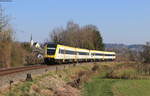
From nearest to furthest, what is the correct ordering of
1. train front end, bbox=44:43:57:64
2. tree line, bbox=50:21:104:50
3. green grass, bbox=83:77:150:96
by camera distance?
green grass, bbox=83:77:150:96
train front end, bbox=44:43:57:64
tree line, bbox=50:21:104:50

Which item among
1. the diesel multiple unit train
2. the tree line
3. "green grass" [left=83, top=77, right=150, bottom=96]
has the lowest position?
"green grass" [left=83, top=77, right=150, bottom=96]

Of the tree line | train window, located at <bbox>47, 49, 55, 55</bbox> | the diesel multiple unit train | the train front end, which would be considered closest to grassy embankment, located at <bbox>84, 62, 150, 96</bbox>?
the diesel multiple unit train

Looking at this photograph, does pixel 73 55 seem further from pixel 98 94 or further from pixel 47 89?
pixel 47 89

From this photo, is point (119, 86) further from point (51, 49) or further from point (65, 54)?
point (65, 54)

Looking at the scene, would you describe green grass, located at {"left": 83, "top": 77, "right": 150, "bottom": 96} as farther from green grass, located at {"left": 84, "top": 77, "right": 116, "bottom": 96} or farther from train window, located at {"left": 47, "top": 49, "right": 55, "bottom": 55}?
train window, located at {"left": 47, "top": 49, "right": 55, "bottom": 55}

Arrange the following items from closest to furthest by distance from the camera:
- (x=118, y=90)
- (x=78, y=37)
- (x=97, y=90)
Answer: (x=97, y=90), (x=118, y=90), (x=78, y=37)

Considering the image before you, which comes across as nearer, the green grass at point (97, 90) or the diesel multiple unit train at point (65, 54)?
the green grass at point (97, 90)

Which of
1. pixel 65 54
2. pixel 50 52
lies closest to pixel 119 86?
pixel 50 52

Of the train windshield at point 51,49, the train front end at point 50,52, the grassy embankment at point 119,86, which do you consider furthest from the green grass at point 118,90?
the train windshield at point 51,49

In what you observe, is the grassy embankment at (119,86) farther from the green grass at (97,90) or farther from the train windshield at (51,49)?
the train windshield at (51,49)

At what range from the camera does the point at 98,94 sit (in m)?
28.1

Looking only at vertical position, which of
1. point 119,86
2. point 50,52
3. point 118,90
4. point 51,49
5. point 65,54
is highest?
point 51,49

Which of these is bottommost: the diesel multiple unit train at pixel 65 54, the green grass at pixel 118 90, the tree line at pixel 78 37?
the green grass at pixel 118 90

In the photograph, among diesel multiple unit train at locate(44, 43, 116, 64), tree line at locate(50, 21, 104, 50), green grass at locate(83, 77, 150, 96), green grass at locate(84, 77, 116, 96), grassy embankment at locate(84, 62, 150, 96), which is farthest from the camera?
tree line at locate(50, 21, 104, 50)
